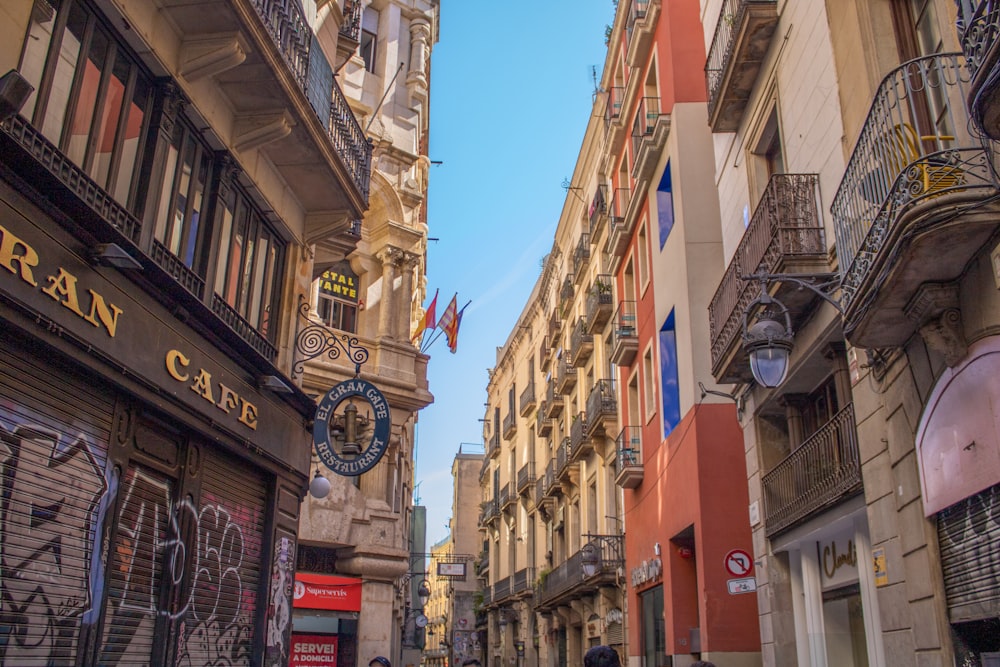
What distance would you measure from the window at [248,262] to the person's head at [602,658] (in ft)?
20.4

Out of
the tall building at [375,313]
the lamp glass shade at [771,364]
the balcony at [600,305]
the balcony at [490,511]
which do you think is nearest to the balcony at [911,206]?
the lamp glass shade at [771,364]

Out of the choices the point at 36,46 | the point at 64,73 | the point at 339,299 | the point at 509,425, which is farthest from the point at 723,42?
the point at 509,425

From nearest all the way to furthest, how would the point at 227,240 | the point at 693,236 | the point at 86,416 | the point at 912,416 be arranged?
1. the point at 86,416
2. the point at 912,416
3. the point at 227,240
4. the point at 693,236

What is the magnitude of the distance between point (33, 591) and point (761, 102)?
37.3ft

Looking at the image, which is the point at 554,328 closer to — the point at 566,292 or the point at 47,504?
the point at 566,292

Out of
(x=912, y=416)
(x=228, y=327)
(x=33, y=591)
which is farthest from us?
(x=228, y=327)

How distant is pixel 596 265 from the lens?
30.9 meters

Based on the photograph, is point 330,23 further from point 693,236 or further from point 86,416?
point 86,416

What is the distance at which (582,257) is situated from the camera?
32.4 metres

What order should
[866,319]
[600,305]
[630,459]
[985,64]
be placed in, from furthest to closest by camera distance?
[600,305] → [630,459] → [866,319] → [985,64]

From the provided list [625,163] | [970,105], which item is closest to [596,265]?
[625,163]

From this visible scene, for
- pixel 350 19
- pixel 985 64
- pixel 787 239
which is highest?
pixel 350 19

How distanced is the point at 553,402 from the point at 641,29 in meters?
18.0

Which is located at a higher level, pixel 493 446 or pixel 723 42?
pixel 493 446
